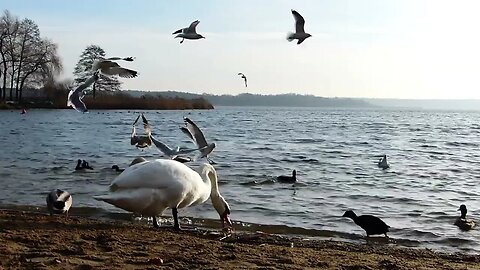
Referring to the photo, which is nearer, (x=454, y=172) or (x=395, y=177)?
(x=395, y=177)

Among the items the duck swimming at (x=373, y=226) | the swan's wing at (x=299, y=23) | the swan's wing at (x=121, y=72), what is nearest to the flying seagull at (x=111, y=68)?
the swan's wing at (x=121, y=72)

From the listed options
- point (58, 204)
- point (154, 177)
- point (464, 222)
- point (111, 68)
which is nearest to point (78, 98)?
point (111, 68)

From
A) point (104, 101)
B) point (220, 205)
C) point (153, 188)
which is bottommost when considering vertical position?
point (220, 205)

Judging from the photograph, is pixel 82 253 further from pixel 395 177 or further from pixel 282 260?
pixel 395 177

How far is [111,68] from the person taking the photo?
10680 millimetres

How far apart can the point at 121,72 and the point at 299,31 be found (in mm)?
3500

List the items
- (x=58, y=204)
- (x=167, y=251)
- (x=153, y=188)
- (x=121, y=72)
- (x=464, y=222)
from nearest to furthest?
(x=167, y=251)
(x=153, y=188)
(x=58, y=204)
(x=121, y=72)
(x=464, y=222)

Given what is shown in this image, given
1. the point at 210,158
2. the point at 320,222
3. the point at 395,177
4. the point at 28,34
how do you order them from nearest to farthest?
the point at 320,222, the point at 395,177, the point at 210,158, the point at 28,34

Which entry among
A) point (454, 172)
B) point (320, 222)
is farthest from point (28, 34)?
point (320, 222)

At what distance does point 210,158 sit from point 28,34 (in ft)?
185

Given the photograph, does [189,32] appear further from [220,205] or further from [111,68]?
[220,205]

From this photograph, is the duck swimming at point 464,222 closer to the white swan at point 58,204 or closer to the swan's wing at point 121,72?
the swan's wing at point 121,72

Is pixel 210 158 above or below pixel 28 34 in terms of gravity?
below

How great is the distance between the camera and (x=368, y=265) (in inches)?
263
